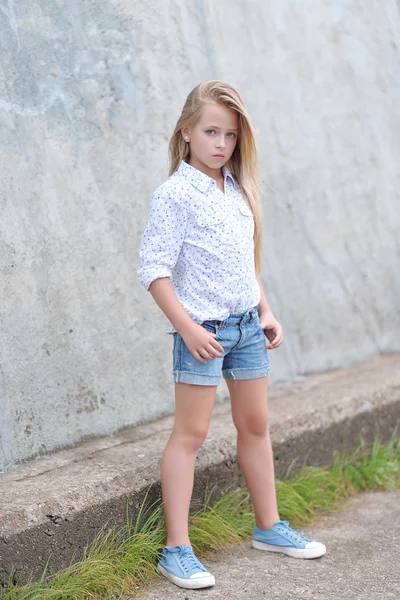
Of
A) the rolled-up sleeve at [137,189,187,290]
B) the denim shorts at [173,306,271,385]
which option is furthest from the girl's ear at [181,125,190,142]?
the denim shorts at [173,306,271,385]

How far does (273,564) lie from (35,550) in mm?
795

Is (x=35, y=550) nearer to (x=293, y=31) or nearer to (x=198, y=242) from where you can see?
(x=198, y=242)

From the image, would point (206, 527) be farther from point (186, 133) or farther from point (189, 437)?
point (186, 133)

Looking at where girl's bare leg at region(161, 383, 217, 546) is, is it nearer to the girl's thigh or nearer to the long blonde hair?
the girl's thigh

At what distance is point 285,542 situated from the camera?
2926mm

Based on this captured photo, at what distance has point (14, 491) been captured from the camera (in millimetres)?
2639

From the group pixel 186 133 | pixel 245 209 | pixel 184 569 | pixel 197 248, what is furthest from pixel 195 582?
pixel 186 133

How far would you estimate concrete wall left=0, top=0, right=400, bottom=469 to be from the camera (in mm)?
2975

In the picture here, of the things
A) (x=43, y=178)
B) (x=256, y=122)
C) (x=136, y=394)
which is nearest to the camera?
(x=43, y=178)

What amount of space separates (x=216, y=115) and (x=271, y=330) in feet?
2.36

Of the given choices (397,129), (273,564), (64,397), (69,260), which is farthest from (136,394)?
(397,129)

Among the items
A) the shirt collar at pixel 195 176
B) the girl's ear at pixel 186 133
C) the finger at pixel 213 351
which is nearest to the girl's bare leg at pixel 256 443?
the finger at pixel 213 351

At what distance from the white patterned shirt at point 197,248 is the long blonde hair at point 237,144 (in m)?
0.11

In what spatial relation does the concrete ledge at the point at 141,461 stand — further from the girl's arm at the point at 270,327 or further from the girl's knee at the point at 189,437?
the girl's arm at the point at 270,327
